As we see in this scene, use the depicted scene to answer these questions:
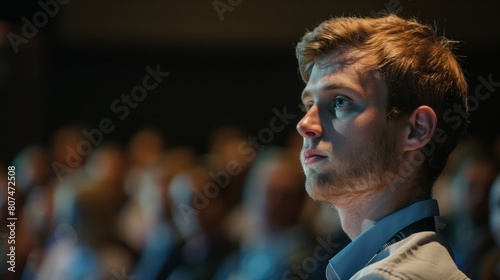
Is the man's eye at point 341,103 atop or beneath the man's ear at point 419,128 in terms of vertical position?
atop

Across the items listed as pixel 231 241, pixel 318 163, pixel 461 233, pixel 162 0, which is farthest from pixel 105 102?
pixel 318 163

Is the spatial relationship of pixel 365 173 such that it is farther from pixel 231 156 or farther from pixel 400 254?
pixel 231 156

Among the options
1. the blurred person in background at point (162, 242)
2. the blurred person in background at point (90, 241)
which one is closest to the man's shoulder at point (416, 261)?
the blurred person in background at point (162, 242)

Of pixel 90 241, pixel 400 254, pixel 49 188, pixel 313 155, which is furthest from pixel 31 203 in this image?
pixel 400 254

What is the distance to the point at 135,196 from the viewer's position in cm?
363

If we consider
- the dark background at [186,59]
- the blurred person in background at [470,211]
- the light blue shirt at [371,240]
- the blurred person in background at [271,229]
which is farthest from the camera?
the dark background at [186,59]

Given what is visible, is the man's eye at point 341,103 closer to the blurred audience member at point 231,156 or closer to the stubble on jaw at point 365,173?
the stubble on jaw at point 365,173

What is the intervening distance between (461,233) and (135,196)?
1.56 m

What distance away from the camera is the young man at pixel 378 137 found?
4.47 ft

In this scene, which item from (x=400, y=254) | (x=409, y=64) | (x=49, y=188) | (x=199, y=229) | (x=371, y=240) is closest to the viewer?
(x=400, y=254)

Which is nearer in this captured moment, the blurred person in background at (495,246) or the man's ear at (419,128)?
the man's ear at (419,128)

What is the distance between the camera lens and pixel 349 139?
1397 mm

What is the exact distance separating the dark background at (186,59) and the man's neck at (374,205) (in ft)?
8.54

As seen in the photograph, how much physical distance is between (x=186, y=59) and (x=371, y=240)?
2.99m
